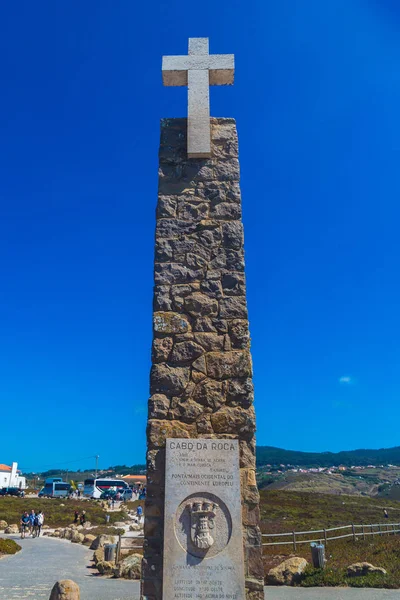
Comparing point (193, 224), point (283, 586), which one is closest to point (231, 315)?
point (193, 224)

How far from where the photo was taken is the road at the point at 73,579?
32.6 ft

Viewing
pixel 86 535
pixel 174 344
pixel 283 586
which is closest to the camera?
pixel 174 344

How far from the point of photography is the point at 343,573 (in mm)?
11492

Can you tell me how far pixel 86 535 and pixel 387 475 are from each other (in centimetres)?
9652

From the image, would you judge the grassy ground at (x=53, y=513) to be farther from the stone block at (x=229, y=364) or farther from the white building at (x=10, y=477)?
the white building at (x=10, y=477)

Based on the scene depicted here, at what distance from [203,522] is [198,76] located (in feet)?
17.0

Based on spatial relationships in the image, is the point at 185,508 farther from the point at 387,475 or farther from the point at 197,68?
the point at 387,475

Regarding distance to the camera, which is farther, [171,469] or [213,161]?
[213,161]

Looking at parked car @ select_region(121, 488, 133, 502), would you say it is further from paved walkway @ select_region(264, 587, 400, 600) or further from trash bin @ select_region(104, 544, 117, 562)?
paved walkway @ select_region(264, 587, 400, 600)

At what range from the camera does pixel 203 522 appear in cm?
426

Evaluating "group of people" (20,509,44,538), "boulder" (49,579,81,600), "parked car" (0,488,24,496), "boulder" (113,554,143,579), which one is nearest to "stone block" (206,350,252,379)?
"boulder" (49,579,81,600)

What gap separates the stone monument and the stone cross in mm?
13

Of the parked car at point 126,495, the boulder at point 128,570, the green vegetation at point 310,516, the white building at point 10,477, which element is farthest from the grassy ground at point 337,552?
the white building at point 10,477

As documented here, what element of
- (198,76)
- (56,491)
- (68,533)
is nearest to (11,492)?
(56,491)
